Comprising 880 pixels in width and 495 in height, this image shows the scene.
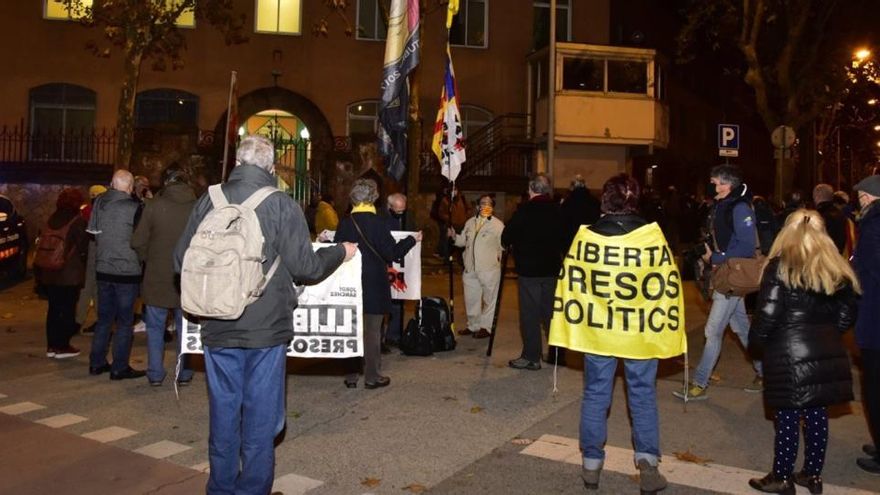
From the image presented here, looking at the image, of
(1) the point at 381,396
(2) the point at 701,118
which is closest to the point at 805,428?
(1) the point at 381,396

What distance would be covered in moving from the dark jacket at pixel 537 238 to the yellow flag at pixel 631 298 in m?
3.17

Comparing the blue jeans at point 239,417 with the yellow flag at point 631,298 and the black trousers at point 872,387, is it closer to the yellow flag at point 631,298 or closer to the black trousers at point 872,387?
the yellow flag at point 631,298

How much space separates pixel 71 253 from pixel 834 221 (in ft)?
30.2

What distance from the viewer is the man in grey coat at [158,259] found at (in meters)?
7.55

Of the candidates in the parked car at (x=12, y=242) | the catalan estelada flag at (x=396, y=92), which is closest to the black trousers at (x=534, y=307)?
the catalan estelada flag at (x=396, y=92)

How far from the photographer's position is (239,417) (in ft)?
14.6

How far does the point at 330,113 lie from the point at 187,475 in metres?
22.4

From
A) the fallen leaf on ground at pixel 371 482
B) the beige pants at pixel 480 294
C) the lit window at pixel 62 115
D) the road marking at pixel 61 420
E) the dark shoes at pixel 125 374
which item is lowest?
the fallen leaf on ground at pixel 371 482

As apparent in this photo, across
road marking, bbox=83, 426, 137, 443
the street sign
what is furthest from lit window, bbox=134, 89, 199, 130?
road marking, bbox=83, 426, 137, 443

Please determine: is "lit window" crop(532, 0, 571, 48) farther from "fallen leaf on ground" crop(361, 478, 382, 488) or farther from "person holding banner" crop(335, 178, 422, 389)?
"fallen leaf on ground" crop(361, 478, 382, 488)

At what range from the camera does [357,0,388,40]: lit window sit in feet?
89.1

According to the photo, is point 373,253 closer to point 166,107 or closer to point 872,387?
point 872,387

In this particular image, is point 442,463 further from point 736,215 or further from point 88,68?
point 88,68

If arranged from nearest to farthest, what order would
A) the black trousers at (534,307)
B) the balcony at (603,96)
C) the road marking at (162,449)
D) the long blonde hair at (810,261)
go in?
the long blonde hair at (810,261) < the road marking at (162,449) < the black trousers at (534,307) < the balcony at (603,96)
